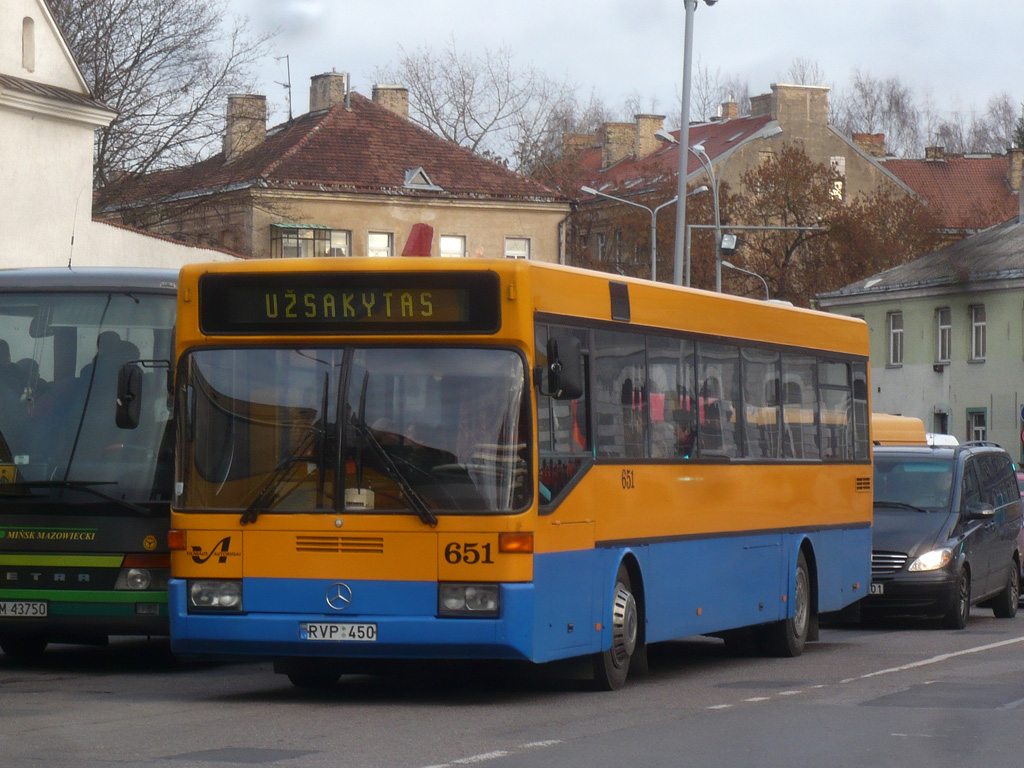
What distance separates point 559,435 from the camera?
38.5ft

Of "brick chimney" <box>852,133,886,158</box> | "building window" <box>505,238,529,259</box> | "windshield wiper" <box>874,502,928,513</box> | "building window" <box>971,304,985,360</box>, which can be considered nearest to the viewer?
"windshield wiper" <box>874,502,928,513</box>

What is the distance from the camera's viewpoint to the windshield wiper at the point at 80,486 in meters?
13.9

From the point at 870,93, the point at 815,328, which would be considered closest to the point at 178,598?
the point at 815,328

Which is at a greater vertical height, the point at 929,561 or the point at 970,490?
the point at 970,490

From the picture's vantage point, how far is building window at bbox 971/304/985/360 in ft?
198

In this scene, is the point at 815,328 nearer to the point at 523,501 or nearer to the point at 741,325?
the point at 741,325

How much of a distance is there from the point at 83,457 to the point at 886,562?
30.7ft

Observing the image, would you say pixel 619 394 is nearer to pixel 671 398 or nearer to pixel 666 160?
pixel 671 398

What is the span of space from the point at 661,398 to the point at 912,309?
2043 inches

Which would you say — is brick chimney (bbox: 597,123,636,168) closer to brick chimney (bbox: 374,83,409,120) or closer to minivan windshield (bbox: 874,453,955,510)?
brick chimney (bbox: 374,83,409,120)

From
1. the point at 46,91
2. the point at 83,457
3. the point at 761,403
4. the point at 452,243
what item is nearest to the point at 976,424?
the point at 452,243

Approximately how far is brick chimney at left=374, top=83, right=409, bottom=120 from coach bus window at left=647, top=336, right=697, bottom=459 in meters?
59.3

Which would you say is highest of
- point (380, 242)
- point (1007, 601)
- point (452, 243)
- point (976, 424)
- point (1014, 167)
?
point (1014, 167)

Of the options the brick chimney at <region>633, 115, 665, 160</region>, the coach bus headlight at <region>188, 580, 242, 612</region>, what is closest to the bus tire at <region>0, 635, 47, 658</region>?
the coach bus headlight at <region>188, 580, 242, 612</region>
